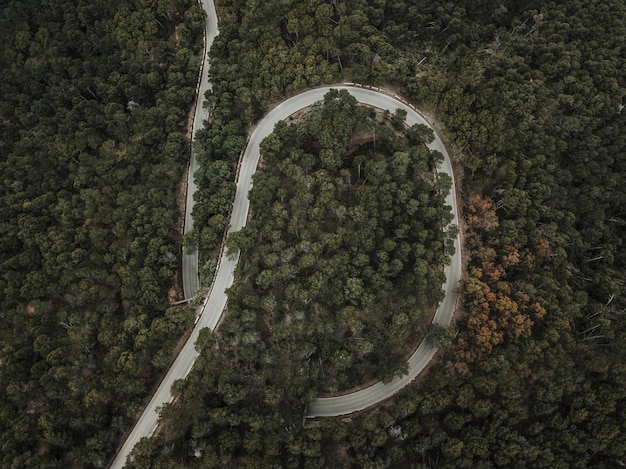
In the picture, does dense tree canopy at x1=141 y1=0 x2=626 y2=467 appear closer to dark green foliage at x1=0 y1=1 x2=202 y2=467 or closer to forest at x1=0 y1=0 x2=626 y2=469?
forest at x1=0 y1=0 x2=626 y2=469

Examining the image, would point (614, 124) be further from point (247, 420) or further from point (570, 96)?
point (247, 420)

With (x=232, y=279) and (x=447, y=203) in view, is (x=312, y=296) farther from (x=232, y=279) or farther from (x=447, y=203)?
(x=447, y=203)

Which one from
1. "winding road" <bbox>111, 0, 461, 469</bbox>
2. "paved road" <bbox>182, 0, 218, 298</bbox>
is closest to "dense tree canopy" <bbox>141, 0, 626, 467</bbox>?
"winding road" <bbox>111, 0, 461, 469</bbox>

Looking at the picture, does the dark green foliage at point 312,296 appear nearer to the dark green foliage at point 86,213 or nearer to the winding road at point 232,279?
the winding road at point 232,279

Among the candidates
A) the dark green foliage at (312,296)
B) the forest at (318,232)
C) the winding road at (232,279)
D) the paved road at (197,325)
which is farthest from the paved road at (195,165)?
the dark green foliage at (312,296)

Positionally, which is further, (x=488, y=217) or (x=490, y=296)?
(x=488, y=217)

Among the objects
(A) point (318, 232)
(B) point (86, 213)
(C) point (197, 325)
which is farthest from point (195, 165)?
(C) point (197, 325)
